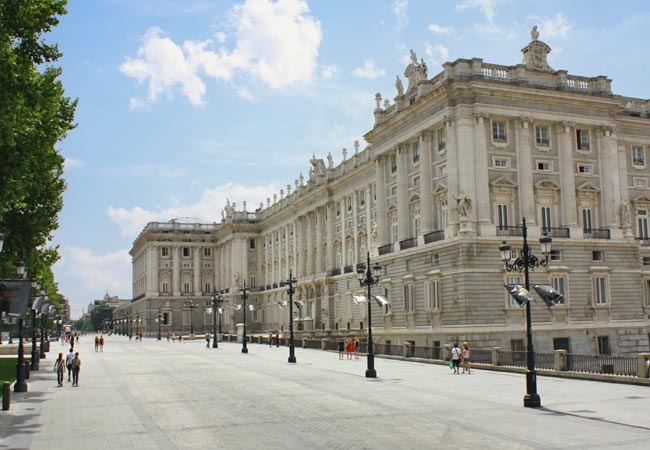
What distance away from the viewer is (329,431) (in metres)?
18.5

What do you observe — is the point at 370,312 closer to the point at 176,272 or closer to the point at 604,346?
the point at 604,346

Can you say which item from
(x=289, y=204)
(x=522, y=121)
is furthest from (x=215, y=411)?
(x=289, y=204)

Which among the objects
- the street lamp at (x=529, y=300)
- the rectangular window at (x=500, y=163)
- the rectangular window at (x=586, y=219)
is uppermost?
the rectangular window at (x=500, y=163)

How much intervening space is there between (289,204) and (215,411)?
76964 millimetres

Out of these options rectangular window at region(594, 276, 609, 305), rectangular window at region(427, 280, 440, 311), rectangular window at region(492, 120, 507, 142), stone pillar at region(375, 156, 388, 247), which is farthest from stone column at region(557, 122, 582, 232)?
stone pillar at region(375, 156, 388, 247)

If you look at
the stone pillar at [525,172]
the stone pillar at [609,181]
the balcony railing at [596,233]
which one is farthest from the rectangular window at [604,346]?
the stone pillar at [525,172]

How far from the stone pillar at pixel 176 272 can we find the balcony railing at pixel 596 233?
92302 millimetres

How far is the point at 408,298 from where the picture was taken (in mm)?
50250

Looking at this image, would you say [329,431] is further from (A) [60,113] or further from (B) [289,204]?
(B) [289,204]

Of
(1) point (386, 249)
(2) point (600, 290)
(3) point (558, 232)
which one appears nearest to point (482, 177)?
(3) point (558, 232)

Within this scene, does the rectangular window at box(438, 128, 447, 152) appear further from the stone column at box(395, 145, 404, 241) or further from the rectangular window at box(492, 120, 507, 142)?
the stone column at box(395, 145, 404, 241)

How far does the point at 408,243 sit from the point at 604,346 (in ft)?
48.2

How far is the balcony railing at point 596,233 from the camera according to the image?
48.5 m

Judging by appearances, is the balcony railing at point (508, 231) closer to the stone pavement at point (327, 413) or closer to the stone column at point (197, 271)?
the stone pavement at point (327, 413)
